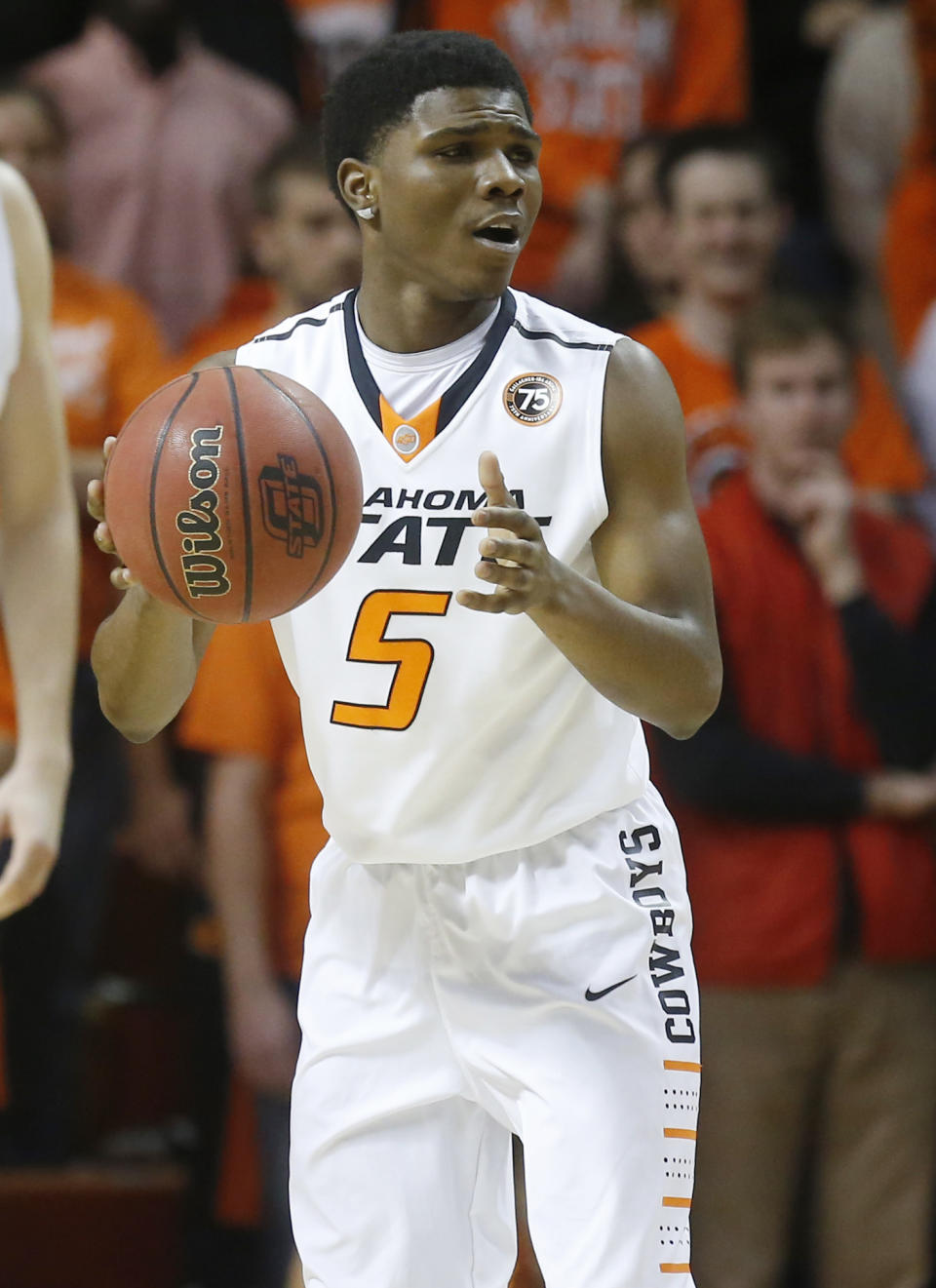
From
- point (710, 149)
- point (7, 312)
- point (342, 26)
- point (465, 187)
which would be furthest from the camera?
point (342, 26)

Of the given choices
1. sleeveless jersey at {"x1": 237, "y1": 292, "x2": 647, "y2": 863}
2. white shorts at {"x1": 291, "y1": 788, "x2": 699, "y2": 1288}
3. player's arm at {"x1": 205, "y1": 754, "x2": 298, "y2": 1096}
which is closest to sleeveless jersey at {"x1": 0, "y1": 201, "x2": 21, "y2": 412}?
sleeveless jersey at {"x1": 237, "y1": 292, "x2": 647, "y2": 863}

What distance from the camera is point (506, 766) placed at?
305 centimetres

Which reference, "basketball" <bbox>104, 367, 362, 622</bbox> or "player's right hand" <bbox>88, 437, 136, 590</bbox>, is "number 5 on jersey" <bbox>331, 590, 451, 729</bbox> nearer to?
"basketball" <bbox>104, 367, 362, 622</bbox>

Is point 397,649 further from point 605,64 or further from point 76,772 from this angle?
point 605,64

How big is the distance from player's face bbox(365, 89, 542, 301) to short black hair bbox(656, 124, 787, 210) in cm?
287

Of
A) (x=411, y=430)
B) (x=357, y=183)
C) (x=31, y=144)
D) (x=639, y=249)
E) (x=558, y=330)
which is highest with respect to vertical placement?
(x=31, y=144)

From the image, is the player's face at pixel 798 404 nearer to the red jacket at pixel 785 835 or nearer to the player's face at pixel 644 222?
the red jacket at pixel 785 835

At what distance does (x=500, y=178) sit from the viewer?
117 inches

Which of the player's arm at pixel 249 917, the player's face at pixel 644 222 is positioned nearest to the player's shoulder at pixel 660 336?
the player's face at pixel 644 222

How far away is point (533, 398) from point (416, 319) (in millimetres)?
252

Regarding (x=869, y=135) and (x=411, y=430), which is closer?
(x=411, y=430)

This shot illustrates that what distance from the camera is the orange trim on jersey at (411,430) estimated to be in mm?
3066

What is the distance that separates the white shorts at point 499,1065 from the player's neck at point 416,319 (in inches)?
31.7

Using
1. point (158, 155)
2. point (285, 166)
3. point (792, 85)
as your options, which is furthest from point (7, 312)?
point (792, 85)
